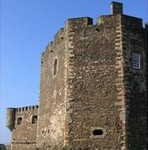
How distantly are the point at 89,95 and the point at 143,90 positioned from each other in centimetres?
306

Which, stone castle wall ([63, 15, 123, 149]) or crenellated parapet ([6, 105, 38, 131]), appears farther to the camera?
crenellated parapet ([6, 105, 38, 131])

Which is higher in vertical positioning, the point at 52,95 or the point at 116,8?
the point at 116,8

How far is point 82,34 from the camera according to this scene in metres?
22.6

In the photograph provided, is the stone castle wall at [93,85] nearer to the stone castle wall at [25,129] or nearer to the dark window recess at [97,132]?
the dark window recess at [97,132]

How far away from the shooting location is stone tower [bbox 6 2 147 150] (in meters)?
20.7

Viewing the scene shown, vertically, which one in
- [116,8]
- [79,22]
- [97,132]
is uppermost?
[116,8]

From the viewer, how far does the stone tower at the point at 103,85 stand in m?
20.7

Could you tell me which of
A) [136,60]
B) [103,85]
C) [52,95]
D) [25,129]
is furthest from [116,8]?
[25,129]

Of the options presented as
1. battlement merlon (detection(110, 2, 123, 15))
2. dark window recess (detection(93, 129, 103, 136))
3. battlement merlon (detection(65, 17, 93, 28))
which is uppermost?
battlement merlon (detection(110, 2, 123, 15))

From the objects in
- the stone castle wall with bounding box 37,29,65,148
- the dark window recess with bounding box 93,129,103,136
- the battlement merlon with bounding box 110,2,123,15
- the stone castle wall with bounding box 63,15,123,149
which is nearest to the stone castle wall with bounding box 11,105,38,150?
the stone castle wall with bounding box 37,29,65,148

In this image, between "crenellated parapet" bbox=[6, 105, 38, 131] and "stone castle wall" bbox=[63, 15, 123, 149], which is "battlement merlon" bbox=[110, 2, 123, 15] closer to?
"stone castle wall" bbox=[63, 15, 123, 149]

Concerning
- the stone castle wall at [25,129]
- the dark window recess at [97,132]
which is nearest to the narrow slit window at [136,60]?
the dark window recess at [97,132]

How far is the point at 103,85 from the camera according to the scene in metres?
21.4

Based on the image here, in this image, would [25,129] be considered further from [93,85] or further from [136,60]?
[136,60]
